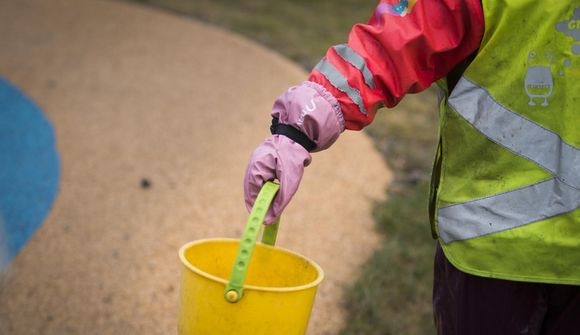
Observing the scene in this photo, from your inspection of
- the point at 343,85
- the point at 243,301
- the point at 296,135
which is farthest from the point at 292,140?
the point at 243,301

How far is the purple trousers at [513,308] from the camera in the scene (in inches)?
74.2

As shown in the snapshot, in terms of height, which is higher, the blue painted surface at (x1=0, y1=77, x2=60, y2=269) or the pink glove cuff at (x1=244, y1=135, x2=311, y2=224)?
the pink glove cuff at (x1=244, y1=135, x2=311, y2=224)

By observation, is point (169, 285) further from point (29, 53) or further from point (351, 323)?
point (29, 53)

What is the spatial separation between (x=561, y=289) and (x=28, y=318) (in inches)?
84.7

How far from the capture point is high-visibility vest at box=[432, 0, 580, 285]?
1845 mm

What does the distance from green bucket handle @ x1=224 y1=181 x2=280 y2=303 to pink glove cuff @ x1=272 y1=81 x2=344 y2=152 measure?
16 cm

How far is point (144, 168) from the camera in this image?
480 centimetres

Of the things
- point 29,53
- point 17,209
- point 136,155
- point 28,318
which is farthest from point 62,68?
point 28,318

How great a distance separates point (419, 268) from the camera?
406 centimetres

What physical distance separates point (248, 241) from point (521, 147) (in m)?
0.71

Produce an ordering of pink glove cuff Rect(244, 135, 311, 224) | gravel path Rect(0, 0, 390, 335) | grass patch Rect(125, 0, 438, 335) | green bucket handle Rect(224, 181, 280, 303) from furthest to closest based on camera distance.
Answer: grass patch Rect(125, 0, 438, 335)
gravel path Rect(0, 0, 390, 335)
pink glove cuff Rect(244, 135, 311, 224)
green bucket handle Rect(224, 181, 280, 303)

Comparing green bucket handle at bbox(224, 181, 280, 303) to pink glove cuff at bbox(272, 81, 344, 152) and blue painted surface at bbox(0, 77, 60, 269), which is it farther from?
blue painted surface at bbox(0, 77, 60, 269)

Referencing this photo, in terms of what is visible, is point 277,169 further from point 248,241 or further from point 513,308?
point 513,308

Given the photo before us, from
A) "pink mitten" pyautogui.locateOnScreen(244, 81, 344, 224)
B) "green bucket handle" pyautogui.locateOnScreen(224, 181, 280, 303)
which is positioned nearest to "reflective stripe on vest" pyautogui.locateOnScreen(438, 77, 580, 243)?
"pink mitten" pyautogui.locateOnScreen(244, 81, 344, 224)
